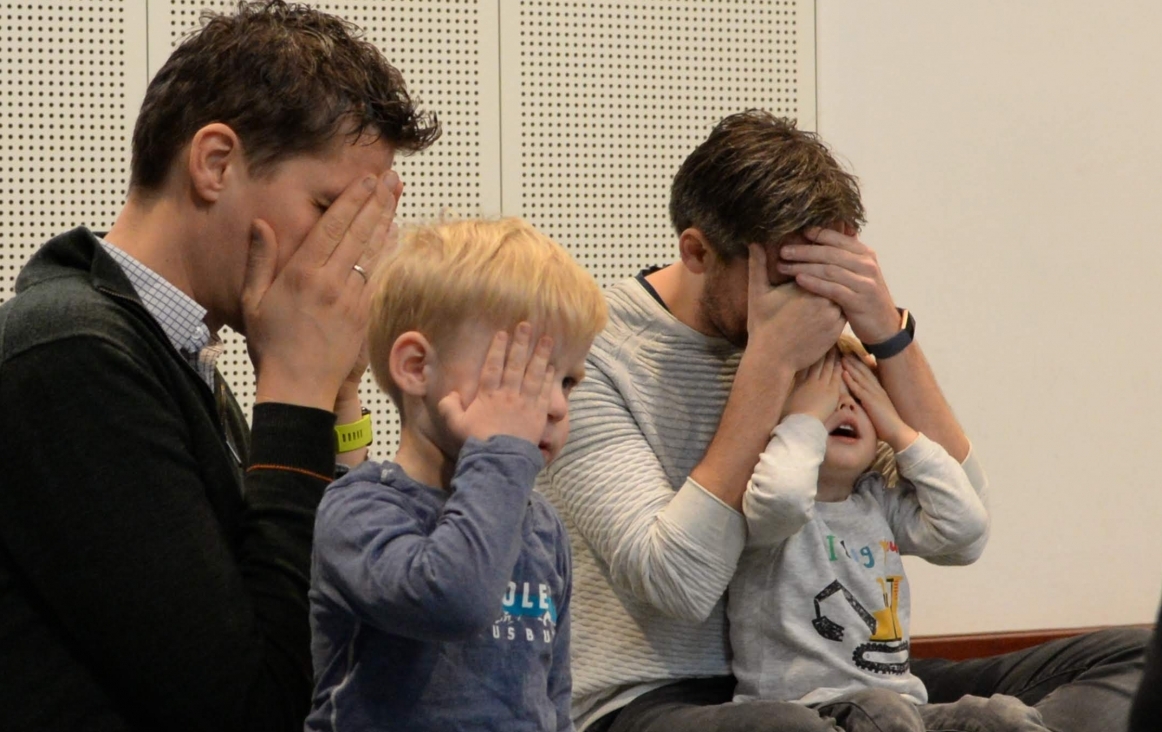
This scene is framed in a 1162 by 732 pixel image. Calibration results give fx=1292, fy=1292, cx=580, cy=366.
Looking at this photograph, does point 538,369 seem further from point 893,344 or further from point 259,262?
point 893,344

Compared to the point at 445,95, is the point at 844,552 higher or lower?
lower

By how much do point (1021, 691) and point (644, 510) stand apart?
690mm

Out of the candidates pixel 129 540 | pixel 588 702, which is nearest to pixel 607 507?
pixel 588 702

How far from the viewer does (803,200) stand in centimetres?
197

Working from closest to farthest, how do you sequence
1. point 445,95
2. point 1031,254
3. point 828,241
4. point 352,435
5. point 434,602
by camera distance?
point 434,602, point 352,435, point 828,241, point 445,95, point 1031,254

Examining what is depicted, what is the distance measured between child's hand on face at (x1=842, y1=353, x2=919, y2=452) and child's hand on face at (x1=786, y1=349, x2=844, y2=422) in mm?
37

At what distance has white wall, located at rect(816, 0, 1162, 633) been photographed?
348 centimetres

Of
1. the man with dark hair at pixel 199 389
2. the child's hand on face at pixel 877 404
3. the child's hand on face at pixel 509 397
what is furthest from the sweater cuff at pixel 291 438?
the child's hand on face at pixel 877 404

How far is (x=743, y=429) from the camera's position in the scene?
192 centimetres

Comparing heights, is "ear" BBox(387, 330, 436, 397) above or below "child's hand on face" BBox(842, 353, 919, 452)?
above

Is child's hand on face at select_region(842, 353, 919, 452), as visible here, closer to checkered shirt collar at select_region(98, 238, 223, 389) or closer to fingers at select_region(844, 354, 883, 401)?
fingers at select_region(844, 354, 883, 401)

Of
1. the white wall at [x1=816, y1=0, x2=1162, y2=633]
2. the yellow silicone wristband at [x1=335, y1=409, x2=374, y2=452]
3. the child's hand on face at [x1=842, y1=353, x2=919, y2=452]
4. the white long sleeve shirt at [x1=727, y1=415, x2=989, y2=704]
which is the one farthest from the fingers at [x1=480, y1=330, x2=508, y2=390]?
the white wall at [x1=816, y1=0, x2=1162, y2=633]

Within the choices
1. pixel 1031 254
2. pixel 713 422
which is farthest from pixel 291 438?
pixel 1031 254

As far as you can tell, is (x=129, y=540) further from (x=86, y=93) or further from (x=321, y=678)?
(x=86, y=93)
